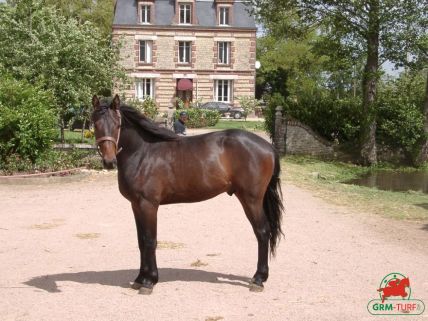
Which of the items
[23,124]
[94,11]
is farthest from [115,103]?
[94,11]

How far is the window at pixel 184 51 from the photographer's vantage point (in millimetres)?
48188

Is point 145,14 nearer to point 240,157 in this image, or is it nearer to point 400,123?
point 400,123

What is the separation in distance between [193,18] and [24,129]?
35801 millimetres

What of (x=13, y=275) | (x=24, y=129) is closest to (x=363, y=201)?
(x=13, y=275)

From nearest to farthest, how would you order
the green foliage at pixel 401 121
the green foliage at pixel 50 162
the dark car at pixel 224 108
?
1. the green foliage at pixel 50 162
2. the green foliage at pixel 401 121
3. the dark car at pixel 224 108

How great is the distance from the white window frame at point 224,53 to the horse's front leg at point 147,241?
143 ft

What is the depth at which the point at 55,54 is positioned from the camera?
18.6 metres

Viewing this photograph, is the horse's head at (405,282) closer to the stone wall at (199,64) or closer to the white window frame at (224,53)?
the stone wall at (199,64)

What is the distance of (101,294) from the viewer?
5766 mm

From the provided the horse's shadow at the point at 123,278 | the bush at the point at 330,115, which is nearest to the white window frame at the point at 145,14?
the bush at the point at 330,115

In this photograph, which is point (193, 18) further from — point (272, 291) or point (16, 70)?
point (272, 291)

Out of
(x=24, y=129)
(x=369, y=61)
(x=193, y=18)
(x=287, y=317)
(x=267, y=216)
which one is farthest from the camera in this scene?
(x=193, y=18)

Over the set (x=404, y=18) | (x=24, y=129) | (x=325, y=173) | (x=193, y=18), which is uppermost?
(x=193, y=18)

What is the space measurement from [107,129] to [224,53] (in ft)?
145
